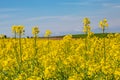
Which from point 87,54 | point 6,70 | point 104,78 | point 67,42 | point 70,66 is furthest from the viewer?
point 67,42

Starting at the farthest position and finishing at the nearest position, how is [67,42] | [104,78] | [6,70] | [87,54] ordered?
[67,42], [87,54], [6,70], [104,78]

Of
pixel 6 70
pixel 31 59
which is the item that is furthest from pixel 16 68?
pixel 31 59

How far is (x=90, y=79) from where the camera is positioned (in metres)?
7.65

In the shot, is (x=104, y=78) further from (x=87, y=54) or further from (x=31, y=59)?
(x=31, y=59)

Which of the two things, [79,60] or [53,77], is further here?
[79,60]

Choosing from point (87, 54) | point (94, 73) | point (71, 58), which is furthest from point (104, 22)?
point (94, 73)

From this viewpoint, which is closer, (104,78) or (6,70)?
(104,78)

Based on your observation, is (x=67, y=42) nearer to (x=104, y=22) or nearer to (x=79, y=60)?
(x=104, y=22)

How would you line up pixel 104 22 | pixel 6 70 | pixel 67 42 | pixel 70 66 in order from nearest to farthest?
pixel 70 66, pixel 6 70, pixel 104 22, pixel 67 42

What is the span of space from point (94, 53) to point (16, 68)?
109 inches


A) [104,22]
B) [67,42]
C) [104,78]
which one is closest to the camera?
[104,78]

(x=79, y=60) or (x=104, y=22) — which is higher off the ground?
(x=104, y=22)

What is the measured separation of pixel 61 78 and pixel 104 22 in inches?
108

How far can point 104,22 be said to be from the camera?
10.1 meters
